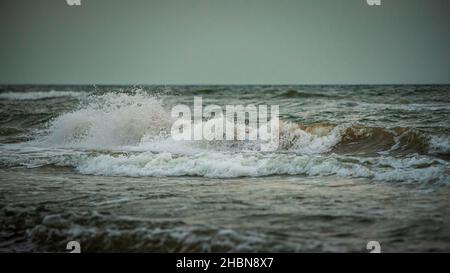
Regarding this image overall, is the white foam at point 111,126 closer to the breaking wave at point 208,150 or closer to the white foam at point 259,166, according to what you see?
the breaking wave at point 208,150

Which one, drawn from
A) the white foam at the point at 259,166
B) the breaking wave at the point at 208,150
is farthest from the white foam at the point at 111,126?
the white foam at the point at 259,166

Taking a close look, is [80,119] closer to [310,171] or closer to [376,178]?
[310,171]

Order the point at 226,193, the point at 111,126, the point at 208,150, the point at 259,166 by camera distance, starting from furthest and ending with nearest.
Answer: the point at 111,126
the point at 208,150
the point at 259,166
the point at 226,193

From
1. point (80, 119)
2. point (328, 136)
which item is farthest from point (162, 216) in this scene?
point (80, 119)

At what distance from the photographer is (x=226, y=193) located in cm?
571

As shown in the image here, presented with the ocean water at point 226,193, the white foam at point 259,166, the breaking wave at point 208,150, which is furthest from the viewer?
the breaking wave at point 208,150

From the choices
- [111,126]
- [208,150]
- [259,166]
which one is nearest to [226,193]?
[259,166]

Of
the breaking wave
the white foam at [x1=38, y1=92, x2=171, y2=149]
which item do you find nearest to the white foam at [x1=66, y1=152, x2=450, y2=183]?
the breaking wave

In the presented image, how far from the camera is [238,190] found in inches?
232

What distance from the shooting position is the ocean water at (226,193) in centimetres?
391

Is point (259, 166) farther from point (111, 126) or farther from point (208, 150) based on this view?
point (111, 126)
